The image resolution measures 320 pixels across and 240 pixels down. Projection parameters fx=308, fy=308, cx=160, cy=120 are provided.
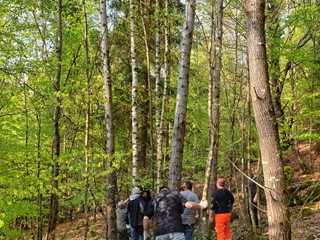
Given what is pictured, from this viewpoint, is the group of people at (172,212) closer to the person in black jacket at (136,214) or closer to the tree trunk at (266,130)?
the person in black jacket at (136,214)

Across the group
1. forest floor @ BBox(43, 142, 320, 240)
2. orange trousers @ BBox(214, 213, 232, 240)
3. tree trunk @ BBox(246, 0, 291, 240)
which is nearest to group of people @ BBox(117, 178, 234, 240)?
orange trousers @ BBox(214, 213, 232, 240)

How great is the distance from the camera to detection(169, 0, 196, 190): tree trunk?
246 inches

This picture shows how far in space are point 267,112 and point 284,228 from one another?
3.69ft

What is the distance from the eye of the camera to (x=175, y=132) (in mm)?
6328

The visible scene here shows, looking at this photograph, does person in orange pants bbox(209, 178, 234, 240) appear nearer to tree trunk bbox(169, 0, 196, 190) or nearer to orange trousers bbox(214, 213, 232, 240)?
orange trousers bbox(214, 213, 232, 240)

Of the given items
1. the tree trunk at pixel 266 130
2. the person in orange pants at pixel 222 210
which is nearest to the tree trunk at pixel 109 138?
the person in orange pants at pixel 222 210

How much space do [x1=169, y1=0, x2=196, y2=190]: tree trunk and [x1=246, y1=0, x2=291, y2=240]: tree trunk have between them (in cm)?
324

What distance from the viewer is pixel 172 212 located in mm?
4953

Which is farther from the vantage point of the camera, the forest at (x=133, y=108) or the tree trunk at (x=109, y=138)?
the tree trunk at (x=109, y=138)

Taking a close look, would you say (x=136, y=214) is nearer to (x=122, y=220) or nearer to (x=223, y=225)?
(x=122, y=220)

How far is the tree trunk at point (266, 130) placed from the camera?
2.96 meters

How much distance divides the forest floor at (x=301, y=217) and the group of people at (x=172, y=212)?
0.97 meters

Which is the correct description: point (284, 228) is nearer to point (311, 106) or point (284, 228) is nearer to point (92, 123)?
point (311, 106)

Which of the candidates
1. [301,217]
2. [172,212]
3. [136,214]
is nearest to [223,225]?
[301,217]
